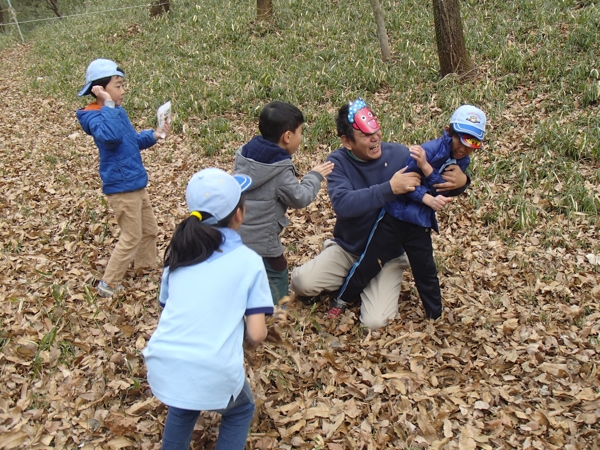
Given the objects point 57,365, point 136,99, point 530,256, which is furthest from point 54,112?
point 530,256

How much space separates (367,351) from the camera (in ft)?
11.2

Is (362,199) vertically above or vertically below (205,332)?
below

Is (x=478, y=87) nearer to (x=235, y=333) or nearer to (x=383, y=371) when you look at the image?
(x=383, y=371)

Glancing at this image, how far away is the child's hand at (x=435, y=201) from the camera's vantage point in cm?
307

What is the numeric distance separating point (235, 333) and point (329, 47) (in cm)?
842

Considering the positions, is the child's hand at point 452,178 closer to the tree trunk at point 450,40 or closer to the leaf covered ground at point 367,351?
the leaf covered ground at point 367,351

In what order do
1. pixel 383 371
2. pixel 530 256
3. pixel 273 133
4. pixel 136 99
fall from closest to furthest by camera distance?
pixel 273 133, pixel 383 371, pixel 530 256, pixel 136 99

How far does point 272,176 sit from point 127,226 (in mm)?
1602

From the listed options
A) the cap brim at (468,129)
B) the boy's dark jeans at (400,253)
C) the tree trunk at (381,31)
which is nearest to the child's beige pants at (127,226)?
the boy's dark jeans at (400,253)

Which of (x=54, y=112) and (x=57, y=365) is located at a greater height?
(x=54, y=112)

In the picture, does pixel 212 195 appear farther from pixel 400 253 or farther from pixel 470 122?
pixel 400 253

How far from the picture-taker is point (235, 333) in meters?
2.05

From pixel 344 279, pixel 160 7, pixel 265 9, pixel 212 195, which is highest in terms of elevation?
pixel 160 7

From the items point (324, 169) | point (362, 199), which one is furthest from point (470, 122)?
point (324, 169)
